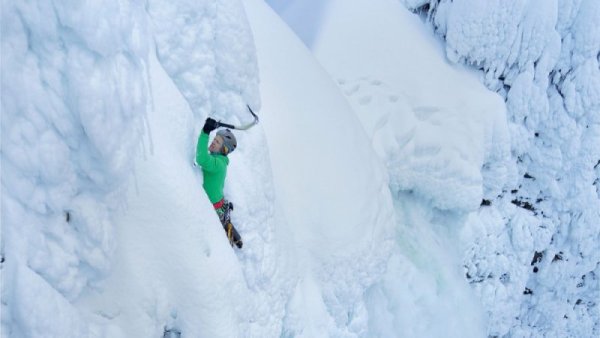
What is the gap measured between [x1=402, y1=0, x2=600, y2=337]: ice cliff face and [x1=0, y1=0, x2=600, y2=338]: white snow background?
32mm

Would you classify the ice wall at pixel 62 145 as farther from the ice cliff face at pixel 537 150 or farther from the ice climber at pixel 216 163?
the ice cliff face at pixel 537 150

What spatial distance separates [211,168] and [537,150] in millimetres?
6246

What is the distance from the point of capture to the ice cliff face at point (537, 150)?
6836 mm

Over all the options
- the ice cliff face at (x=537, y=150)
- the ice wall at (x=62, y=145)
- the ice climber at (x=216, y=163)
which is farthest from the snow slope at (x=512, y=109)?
the ice wall at (x=62, y=145)

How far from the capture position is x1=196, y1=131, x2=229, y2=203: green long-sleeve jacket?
9.50 feet

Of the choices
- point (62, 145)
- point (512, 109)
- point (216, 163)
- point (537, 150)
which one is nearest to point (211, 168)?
point (216, 163)

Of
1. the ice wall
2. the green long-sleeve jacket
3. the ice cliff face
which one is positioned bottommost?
the ice cliff face

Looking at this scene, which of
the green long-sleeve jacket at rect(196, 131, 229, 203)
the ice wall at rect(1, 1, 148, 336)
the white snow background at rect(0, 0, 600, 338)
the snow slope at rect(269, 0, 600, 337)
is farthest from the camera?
the snow slope at rect(269, 0, 600, 337)

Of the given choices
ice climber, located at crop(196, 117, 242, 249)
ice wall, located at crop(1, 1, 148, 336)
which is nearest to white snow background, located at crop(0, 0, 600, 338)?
ice wall, located at crop(1, 1, 148, 336)

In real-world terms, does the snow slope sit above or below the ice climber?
below

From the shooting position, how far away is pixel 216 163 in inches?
116

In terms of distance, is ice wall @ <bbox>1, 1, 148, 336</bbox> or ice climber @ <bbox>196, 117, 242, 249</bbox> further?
ice climber @ <bbox>196, 117, 242, 249</bbox>

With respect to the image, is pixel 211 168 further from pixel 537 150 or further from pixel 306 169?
pixel 537 150

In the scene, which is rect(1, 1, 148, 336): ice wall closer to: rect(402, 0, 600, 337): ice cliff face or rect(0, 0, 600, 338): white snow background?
Result: rect(0, 0, 600, 338): white snow background
